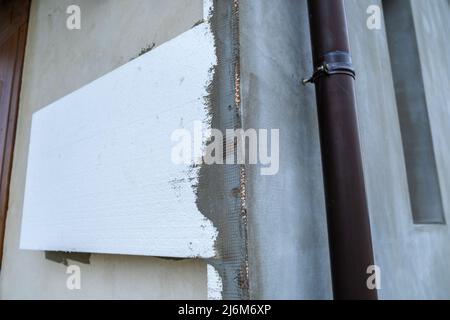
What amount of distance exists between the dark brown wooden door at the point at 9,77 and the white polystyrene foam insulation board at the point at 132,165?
784 millimetres

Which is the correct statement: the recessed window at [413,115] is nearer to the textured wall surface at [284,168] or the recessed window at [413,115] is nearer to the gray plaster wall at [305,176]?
the gray plaster wall at [305,176]

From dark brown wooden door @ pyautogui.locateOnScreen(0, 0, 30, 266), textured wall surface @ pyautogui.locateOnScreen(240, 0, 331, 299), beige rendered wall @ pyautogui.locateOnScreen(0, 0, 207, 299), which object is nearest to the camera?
textured wall surface @ pyautogui.locateOnScreen(240, 0, 331, 299)

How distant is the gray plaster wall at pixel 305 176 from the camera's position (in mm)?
909

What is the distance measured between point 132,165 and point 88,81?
0.72 meters

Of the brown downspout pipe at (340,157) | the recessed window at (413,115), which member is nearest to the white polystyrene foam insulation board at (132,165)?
the brown downspout pipe at (340,157)

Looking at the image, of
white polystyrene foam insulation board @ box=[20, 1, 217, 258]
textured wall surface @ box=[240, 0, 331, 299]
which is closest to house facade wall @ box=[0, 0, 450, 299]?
textured wall surface @ box=[240, 0, 331, 299]

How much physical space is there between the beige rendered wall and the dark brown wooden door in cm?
7

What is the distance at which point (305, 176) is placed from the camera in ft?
3.57

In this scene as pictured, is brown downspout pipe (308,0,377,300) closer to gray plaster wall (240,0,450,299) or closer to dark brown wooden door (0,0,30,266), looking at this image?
gray plaster wall (240,0,450,299)

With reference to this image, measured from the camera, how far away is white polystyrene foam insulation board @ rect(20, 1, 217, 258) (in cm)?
97

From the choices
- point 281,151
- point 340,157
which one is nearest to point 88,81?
point 281,151

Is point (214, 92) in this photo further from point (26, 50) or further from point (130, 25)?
point (26, 50)
